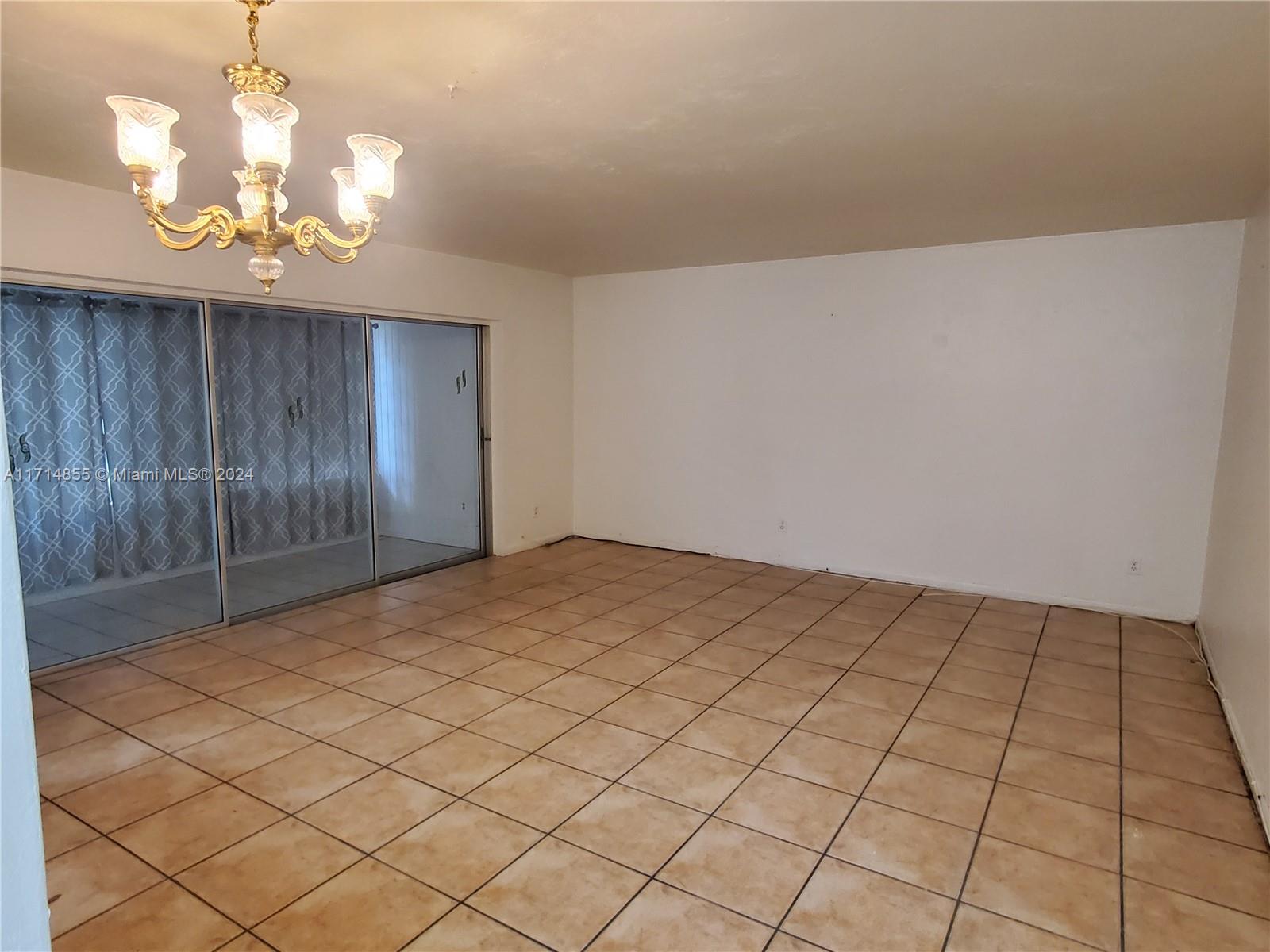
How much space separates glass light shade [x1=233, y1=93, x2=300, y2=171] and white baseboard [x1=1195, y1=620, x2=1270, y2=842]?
11.7 ft

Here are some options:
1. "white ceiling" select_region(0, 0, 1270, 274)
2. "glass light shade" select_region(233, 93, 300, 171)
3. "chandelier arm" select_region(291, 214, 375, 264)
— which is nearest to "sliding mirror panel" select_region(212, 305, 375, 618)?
"white ceiling" select_region(0, 0, 1270, 274)

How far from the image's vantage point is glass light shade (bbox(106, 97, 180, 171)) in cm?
177

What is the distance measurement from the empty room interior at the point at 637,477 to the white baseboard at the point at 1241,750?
0.14 ft

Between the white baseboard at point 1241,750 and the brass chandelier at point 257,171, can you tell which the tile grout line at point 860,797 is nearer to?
the white baseboard at point 1241,750

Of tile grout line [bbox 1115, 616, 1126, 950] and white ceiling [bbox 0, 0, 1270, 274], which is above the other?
white ceiling [bbox 0, 0, 1270, 274]

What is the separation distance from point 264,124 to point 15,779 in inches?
70.3

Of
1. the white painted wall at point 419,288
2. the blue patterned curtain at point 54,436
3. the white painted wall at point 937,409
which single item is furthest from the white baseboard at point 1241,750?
the blue patterned curtain at point 54,436

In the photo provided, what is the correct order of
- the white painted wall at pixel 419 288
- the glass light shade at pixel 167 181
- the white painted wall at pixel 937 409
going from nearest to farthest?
the glass light shade at pixel 167 181 → the white painted wall at pixel 419 288 → the white painted wall at pixel 937 409

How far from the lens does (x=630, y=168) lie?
3.02 metres

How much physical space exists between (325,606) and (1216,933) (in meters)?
4.40

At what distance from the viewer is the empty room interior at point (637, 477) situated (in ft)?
6.33

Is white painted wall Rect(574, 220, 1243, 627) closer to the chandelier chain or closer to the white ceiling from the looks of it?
the white ceiling

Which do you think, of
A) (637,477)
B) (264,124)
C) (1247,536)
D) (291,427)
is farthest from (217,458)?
(1247,536)

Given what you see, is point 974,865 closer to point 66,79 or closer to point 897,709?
point 897,709
